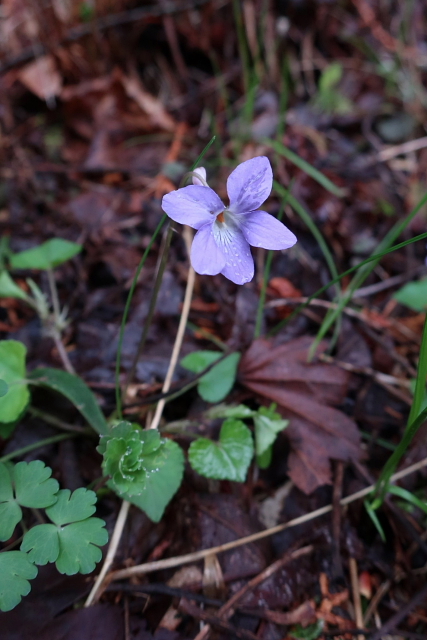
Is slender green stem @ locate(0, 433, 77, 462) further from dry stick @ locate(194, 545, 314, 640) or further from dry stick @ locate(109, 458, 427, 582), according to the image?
dry stick @ locate(194, 545, 314, 640)

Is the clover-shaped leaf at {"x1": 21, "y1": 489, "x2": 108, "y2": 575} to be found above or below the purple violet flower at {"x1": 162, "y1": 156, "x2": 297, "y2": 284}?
below

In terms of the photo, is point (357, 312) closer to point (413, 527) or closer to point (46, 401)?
point (413, 527)

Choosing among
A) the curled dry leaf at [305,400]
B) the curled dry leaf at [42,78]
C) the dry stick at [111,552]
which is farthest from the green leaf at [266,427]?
the curled dry leaf at [42,78]

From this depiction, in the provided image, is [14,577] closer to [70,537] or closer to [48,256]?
[70,537]

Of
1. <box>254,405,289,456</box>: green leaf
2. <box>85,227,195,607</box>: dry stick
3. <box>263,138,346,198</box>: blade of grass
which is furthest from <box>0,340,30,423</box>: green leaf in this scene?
<box>263,138,346,198</box>: blade of grass

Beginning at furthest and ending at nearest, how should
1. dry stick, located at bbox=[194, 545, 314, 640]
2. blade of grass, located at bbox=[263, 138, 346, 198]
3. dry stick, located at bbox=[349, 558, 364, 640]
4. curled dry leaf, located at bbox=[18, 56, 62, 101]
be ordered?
1. curled dry leaf, located at bbox=[18, 56, 62, 101]
2. blade of grass, located at bbox=[263, 138, 346, 198]
3. dry stick, located at bbox=[349, 558, 364, 640]
4. dry stick, located at bbox=[194, 545, 314, 640]

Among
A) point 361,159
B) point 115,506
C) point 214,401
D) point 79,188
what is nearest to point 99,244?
point 79,188

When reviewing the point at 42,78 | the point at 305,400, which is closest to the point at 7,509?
the point at 305,400
